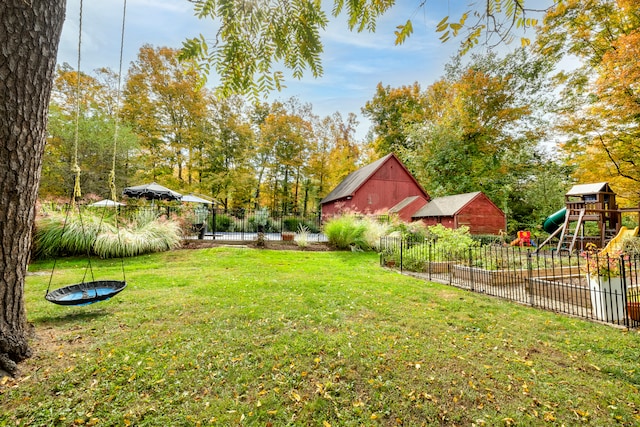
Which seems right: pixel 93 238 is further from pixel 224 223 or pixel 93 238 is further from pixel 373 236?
pixel 224 223

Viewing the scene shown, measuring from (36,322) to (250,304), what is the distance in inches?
101

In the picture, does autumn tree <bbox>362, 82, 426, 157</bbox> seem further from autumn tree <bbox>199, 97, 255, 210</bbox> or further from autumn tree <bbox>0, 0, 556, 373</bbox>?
autumn tree <bbox>0, 0, 556, 373</bbox>

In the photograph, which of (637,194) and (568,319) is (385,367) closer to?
(568,319)

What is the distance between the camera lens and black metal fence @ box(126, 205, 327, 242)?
12.1 meters

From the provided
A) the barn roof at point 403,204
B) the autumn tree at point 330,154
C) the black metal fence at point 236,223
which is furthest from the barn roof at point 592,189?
the autumn tree at point 330,154

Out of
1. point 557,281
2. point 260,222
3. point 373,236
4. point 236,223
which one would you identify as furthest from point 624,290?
point 236,223

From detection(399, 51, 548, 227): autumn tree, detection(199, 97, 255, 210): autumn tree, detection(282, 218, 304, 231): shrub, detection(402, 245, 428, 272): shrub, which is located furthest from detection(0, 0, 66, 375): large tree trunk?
detection(399, 51, 548, 227): autumn tree

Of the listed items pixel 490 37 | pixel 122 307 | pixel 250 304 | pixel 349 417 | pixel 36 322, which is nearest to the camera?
pixel 349 417

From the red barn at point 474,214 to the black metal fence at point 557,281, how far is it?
614cm

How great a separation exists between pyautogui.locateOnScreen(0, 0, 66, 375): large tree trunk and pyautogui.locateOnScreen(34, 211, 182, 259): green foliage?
18.7 feet

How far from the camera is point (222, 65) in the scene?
230cm

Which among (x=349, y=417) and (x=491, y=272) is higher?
(x=491, y=272)

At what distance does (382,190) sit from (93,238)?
16577mm

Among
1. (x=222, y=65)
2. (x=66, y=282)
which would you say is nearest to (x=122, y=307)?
(x=66, y=282)
